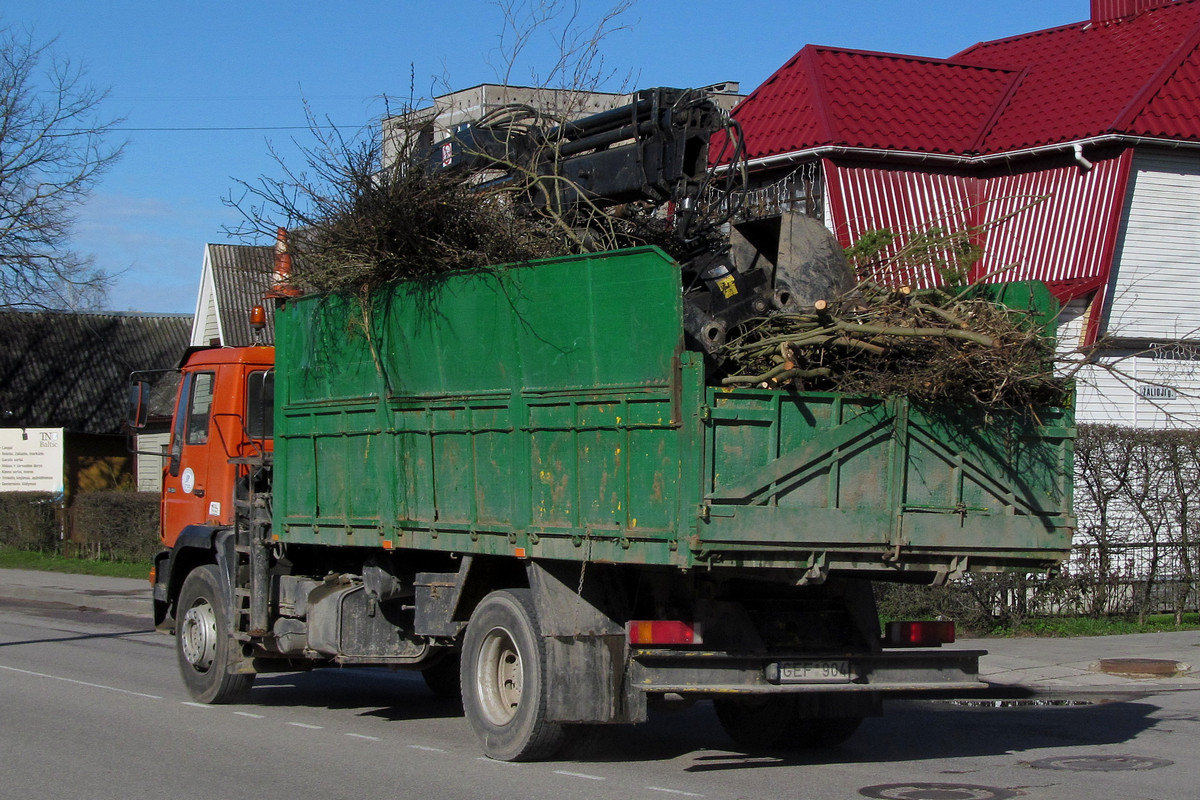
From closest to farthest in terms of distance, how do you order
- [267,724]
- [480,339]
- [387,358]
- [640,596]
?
[640,596]
[480,339]
[387,358]
[267,724]

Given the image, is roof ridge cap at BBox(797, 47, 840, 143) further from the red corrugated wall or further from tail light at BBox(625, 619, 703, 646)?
tail light at BBox(625, 619, 703, 646)

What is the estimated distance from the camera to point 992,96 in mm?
21969

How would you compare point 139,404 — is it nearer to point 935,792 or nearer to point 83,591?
point 935,792

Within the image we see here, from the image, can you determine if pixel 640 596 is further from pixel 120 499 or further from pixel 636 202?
pixel 120 499

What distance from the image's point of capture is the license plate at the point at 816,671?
295 inches

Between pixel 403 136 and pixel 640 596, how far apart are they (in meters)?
3.81

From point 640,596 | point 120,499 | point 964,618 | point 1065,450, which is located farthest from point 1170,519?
point 120,499

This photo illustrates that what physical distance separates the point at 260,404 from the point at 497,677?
3.96m

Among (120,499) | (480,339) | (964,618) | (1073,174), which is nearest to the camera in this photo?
(480,339)

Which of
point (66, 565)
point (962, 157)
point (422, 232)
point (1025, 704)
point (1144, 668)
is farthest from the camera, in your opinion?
point (66, 565)

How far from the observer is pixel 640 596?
7750 millimetres

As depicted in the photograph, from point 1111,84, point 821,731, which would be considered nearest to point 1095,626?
point 821,731

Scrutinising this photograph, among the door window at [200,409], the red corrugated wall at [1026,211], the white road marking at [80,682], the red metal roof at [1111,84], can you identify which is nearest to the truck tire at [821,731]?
the white road marking at [80,682]

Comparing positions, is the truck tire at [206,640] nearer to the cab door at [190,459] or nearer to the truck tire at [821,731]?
the cab door at [190,459]
